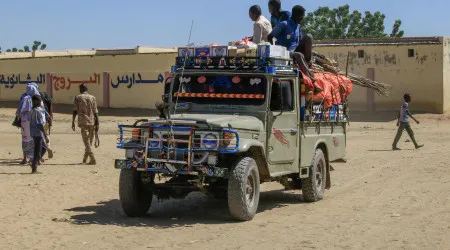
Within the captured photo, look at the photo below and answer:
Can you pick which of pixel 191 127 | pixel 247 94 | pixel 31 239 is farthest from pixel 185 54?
pixel 31 239

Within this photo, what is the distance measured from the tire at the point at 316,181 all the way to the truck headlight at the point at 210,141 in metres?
2.85

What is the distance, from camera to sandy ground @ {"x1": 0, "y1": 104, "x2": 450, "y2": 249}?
8.66 meters

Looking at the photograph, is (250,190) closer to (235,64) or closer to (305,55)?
(235,64)

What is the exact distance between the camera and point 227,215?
35.2 ft

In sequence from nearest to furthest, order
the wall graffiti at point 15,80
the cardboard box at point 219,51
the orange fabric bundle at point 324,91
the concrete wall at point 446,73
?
the cardboard box at point 219,51, the orange fabric bundle at point 324,91, the concrete wall at point 446,73, the wall graffiti at point 15,80

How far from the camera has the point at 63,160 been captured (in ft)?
57.5

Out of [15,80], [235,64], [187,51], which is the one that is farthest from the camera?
[15,80]

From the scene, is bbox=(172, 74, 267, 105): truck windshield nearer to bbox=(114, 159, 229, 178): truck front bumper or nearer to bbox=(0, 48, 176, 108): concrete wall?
bbox=(114, 159, 229, 178): truck front bumper

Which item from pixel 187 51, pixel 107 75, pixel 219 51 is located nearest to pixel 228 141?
pixel 219 51

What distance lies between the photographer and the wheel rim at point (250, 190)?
1007 centimetres

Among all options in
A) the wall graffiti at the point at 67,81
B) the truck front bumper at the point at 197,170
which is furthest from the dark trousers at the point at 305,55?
the wall graffiti at the point at 67,81

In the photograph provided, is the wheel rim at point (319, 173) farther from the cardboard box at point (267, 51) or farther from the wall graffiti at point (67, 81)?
the wall graffiti at point (67, 81)

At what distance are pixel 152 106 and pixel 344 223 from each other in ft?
91.9

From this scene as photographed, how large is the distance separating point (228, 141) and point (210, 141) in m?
0.21
